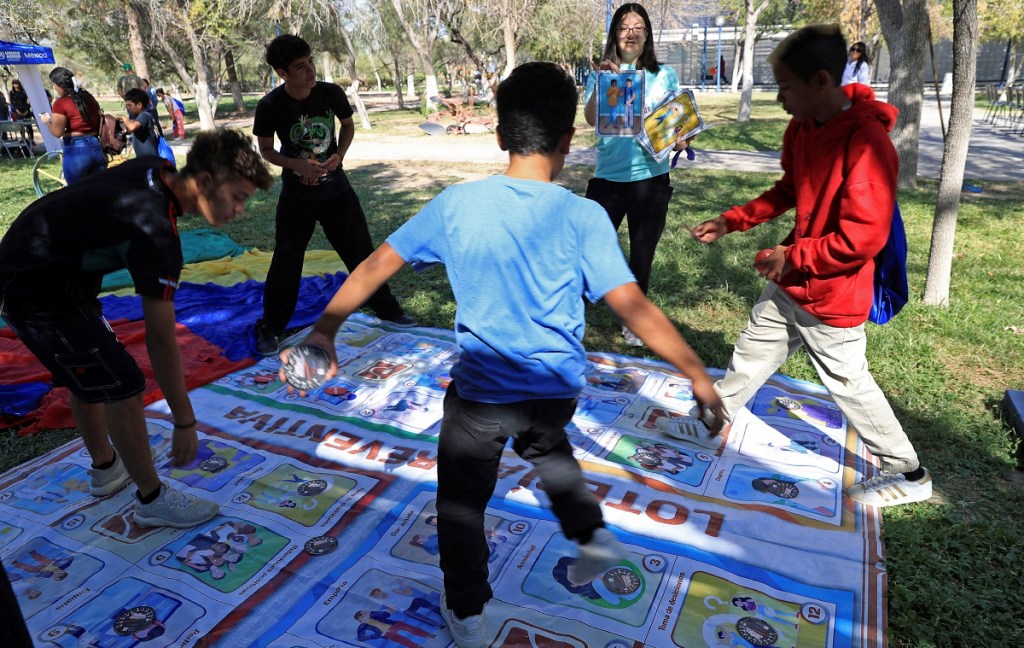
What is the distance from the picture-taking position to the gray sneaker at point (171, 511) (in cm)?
255

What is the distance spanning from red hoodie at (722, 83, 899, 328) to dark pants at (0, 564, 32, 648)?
2385 mm

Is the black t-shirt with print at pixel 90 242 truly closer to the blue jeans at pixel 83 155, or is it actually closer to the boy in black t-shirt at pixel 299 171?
the boy in black t-shirt at pixel 299 171

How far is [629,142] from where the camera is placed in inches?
155

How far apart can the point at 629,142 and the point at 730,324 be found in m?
1.49

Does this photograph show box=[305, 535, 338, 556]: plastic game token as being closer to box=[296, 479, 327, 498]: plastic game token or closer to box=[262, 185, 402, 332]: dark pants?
box=[296, 479, 327, 498]: plastic game token

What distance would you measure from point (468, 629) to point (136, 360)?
9.85ft

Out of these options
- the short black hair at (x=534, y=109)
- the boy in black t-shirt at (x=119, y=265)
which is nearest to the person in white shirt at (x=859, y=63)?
the short black hair at (x=534, y=109)

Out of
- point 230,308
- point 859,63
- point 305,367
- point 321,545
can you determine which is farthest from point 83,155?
point 859,63

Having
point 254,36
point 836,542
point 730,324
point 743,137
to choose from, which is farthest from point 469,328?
point 254,36

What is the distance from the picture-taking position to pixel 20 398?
362 cm

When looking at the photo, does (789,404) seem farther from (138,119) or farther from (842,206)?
(138,119)

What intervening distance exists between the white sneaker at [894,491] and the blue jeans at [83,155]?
26.7 ft

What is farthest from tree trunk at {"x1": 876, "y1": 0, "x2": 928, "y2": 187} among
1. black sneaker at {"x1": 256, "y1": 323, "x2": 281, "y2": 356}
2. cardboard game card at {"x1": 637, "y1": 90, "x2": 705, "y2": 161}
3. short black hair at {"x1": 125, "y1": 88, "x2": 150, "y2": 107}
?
short black hair at {"x1": 125, "y1": 88, "x2": 150, "y2": 107}

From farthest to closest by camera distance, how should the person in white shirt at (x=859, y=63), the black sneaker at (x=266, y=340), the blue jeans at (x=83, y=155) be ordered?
the person in white shirt at (x=859, y=63)
the blue jeans at (x=83, y=155)
the black sneaker at (x=266, y=340)
